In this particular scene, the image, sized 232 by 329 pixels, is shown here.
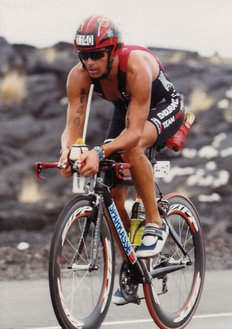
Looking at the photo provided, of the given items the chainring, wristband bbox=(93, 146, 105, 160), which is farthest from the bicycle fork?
the chainring

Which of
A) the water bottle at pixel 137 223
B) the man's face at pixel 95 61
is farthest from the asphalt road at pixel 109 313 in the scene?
the man's face at pixel 95 61

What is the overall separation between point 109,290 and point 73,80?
120 cm

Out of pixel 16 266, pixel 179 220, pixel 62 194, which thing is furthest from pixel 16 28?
pixel 179 220

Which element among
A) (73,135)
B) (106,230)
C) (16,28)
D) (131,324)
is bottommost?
(131,324)

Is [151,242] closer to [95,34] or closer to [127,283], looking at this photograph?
[127,283]

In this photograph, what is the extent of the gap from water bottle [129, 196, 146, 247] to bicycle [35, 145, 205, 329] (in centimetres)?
16

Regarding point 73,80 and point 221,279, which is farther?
point 221,279

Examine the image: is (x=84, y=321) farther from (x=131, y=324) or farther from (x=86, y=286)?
(x=131, y=324)

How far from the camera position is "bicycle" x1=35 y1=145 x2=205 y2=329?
6336mm

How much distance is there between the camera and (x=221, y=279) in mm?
10008

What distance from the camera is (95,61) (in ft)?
21.6

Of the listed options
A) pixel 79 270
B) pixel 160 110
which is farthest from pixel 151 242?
pixel 160 110

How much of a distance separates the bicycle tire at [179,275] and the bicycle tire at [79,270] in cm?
58

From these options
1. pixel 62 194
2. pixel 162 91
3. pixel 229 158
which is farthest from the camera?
pixel 229 158
